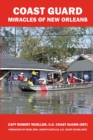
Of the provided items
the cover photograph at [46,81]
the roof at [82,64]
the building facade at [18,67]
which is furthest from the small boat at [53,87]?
the roof at [82,64]

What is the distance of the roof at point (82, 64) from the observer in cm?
4206

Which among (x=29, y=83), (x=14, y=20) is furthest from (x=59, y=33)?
(x=14, y=20)

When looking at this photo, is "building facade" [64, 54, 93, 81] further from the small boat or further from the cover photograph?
the small boat

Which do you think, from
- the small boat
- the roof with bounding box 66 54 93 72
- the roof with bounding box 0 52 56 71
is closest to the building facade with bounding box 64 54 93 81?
the roof with bounding box 66 54 93 72

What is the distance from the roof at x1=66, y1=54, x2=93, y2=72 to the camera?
42.1m

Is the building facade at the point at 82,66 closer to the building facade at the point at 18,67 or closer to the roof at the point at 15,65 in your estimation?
the building facade at the point at 18,67

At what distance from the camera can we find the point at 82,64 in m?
43.1

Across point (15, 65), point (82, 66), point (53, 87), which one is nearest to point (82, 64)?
point (82, 66)

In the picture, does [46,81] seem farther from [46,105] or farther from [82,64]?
[82,64]

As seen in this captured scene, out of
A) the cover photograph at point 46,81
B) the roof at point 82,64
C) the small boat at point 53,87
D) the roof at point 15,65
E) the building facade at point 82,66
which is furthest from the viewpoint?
the roof at point 82,64
